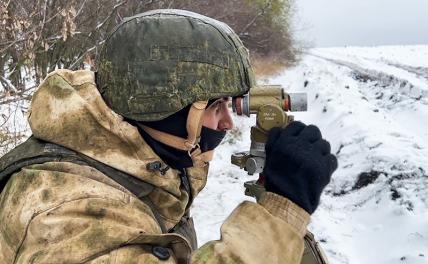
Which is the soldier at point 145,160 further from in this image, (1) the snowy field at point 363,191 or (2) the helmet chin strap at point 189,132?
(1) the snowy field at point 363,191

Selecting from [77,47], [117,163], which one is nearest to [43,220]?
[117,163]

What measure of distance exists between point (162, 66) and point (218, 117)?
12.4 inches

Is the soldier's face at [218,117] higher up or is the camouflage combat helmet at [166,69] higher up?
the camouflage combat helmet at [166,69]

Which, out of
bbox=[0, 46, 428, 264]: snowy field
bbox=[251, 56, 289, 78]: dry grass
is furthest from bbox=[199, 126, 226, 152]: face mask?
bbox=[251, 56, 289, 78]: dry grass

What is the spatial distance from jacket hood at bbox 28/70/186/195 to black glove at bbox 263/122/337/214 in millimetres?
412

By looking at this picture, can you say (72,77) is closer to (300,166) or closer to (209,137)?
(209,137)

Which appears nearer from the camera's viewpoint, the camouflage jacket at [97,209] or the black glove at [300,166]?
the camouflage jacket at [97,209]

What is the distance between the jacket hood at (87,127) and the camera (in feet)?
5.49

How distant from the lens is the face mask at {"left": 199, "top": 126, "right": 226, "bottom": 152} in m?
1.96

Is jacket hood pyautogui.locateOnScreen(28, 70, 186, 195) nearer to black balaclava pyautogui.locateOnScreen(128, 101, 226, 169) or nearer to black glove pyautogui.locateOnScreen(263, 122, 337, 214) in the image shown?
black balaclava pyautogui.locateOnScreen(128, 101, 226, 169)

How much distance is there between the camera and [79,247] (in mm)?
1415

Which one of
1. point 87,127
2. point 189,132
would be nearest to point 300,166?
point 189,132

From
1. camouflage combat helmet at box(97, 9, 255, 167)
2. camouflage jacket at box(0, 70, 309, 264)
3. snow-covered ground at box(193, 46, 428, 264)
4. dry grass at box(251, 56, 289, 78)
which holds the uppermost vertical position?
camouflage combat helmet at box(97, 9, 255, 167)

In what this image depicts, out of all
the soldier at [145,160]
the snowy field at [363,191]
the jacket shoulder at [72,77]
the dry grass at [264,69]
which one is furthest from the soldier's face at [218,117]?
the dry grass at [264,69]
